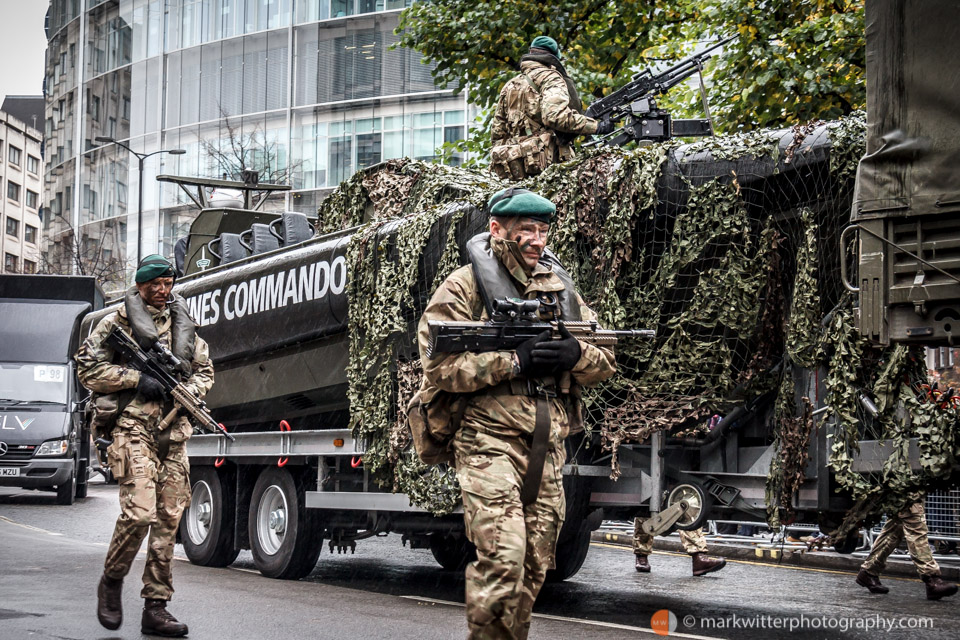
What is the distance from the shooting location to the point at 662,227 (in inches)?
321

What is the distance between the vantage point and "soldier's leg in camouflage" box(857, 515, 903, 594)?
10531mm

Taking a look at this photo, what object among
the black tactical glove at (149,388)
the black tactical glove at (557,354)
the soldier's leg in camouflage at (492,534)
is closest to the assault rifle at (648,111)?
the black tactical glove at (149,388)

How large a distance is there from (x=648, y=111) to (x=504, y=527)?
5477 mm

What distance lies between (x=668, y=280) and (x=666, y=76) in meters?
4.16

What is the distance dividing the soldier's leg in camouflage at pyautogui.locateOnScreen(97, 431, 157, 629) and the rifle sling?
2.77 m

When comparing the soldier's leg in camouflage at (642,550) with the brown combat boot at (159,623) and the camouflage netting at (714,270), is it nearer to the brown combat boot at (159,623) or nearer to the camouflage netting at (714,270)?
the camouflage netting at (714,270)

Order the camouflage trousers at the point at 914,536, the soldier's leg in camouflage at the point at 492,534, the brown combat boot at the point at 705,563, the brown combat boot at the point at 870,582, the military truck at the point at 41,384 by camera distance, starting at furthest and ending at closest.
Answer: the military truck at the point at 41,384
the brown combat boot at the point at 705,563
the brown combat boot at the point at 870,582
the camouflage trousers at the point at 914,536
the soldier's leg in camouflage at the point at 492,534

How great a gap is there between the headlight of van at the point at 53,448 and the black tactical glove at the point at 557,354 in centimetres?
1565

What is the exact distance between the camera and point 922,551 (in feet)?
33.5

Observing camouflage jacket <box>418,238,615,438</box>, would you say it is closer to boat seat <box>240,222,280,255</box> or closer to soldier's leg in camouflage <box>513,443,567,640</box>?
soldier's leg in camouflage <box>513,443,567,640</box>

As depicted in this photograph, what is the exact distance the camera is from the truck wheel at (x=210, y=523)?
1179 cm

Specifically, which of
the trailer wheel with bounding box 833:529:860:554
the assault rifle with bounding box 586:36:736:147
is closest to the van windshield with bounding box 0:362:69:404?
the assault rifle with bounding box 586:36:736:147

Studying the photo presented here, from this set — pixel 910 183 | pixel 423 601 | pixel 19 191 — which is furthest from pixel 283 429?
pixel 19 191

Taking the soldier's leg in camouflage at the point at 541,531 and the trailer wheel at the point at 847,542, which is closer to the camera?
the soldier's leg in camouflage at the point at 541,531
